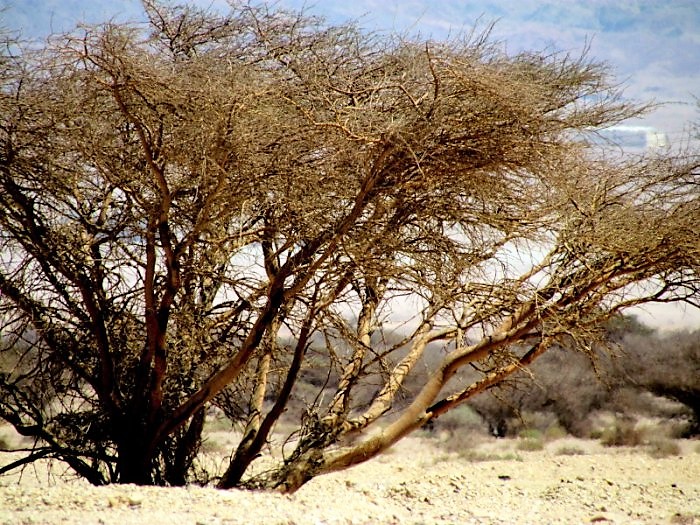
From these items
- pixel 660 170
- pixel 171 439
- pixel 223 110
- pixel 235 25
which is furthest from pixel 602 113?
pixel 171 439

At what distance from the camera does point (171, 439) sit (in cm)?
834

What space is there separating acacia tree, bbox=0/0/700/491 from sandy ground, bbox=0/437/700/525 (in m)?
1.03

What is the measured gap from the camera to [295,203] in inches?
239

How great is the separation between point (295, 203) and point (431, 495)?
5675 mm

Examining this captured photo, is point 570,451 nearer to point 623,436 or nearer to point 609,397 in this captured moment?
point 623,436

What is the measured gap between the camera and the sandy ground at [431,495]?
481 centimetres

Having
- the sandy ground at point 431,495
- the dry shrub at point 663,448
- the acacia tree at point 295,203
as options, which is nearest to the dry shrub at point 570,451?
the sandy ground at point 431,495

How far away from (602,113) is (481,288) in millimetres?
2862

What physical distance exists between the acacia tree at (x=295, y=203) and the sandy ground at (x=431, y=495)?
1.03m

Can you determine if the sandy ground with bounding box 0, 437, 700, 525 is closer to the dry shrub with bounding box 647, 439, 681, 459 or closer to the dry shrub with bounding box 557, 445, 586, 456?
the dry shrub with bounding box 557, 445, 586, 456

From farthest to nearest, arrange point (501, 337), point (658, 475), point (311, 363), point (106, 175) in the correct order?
point (658, 475)
point (311, 363)
point (501, 337)
point (106, 175)

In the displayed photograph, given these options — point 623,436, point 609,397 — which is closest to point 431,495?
point 623,436

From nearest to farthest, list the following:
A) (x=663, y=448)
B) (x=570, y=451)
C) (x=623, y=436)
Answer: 1. (x=663, y=448)
2. (x=570, y=451)
3. (x=623, y=436)

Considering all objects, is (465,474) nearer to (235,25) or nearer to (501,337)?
(501,337)
